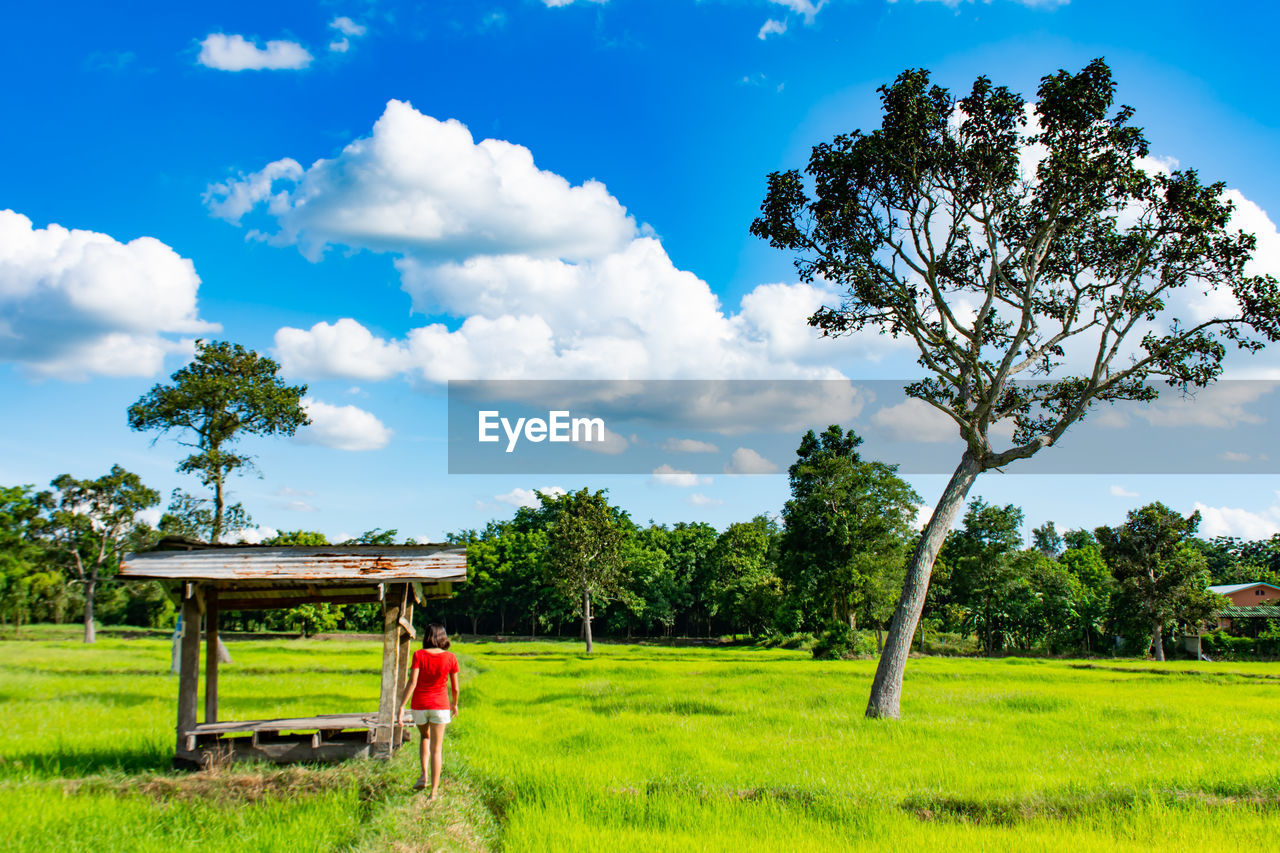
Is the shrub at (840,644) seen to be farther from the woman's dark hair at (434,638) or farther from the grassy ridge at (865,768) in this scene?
the woman's dark hair at (434,638)

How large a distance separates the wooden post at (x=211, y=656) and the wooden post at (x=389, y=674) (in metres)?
3.35

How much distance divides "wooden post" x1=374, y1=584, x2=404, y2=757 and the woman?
1.39 metres

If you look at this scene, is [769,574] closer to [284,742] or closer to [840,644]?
[840,644]

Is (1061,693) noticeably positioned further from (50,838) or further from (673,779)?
(50,838)

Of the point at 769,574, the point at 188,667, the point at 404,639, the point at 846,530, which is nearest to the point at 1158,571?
the point at 846,530

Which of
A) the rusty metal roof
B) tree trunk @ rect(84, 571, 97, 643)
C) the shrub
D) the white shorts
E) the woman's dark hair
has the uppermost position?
the rusty metal roof

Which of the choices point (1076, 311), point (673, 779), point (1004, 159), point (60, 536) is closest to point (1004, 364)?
point (1076, 311)

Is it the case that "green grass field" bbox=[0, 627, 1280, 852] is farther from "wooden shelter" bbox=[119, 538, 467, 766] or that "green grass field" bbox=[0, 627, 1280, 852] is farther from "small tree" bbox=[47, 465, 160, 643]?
"small tree" bbox=[47, 465, 160, 643]

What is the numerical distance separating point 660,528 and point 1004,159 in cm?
6813

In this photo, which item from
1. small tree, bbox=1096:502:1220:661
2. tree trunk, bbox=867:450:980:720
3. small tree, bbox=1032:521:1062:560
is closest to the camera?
tree trunk, bbox=867:450:980:720

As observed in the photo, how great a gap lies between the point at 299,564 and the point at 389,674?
2283mm

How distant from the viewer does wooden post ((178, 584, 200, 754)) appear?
460 inches

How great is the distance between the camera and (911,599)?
20.0 meters

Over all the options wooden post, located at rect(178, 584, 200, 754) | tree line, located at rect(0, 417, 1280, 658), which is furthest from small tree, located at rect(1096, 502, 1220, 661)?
wooden post, located at rect(178, 584, 200, 754)
